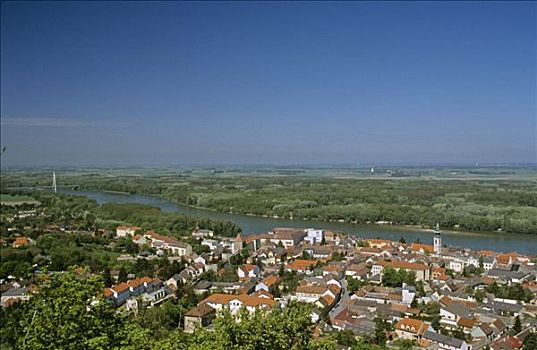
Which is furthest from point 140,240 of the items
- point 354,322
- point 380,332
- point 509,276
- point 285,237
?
point 509,276

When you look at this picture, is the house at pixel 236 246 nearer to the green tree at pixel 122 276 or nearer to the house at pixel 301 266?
the house at pixel 301 266

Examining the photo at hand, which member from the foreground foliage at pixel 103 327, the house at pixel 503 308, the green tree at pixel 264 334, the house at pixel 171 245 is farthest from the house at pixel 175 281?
the green tree at pixel 264 334

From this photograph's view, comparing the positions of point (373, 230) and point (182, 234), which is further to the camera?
point (373, 230)

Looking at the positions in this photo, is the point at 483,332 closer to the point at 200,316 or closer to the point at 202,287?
the point at 200,316

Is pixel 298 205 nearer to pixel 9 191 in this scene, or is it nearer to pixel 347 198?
pixel 347 198

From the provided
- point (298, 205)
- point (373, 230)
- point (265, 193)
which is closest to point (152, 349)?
point (373, 230)

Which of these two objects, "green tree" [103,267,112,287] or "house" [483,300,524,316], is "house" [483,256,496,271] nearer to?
"house" [483,300,524,316]

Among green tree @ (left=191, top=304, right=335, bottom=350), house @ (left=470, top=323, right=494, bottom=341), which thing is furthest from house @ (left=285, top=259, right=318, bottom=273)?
green tree @ (left=191, top=304, right=335, bottom=350)
